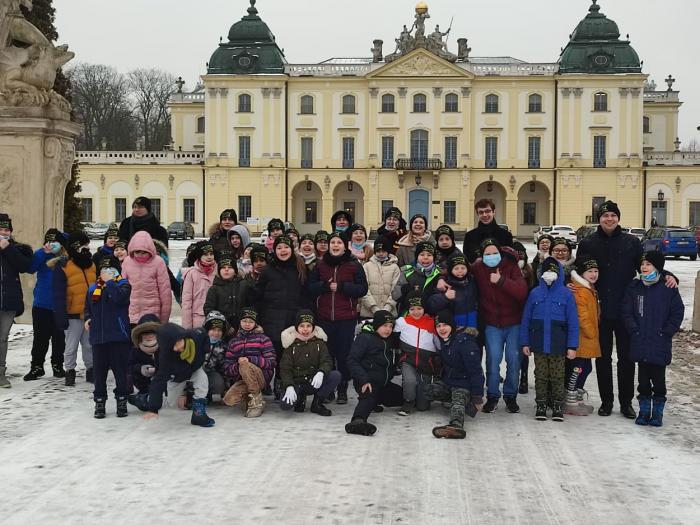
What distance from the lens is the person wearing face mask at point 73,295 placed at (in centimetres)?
869

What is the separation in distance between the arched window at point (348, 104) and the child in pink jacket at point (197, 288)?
164ft

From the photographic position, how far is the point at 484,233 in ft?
28.4

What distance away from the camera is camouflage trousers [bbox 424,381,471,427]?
7098 millimetres

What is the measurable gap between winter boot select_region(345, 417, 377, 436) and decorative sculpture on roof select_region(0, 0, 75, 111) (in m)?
8.08

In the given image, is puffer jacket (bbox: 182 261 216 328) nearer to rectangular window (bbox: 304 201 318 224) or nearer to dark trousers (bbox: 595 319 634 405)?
dark trousers (bbox: 595 319 634 405)

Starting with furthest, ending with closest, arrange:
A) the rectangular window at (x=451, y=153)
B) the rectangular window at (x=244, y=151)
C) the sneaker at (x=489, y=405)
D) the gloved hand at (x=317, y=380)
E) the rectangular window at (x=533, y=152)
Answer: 1. the rectangular window at (x=244, y=151)
2. the rectangular window at (x=451, y=153)
3. the rectangular window at (x=533, y=152)
4. the sneaker at (x=489, y=405)
5. the gloved hand at (x=317, y=380)

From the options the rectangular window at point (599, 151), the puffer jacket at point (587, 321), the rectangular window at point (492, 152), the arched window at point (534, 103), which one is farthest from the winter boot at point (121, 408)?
the rectangular window at point (599, 151)

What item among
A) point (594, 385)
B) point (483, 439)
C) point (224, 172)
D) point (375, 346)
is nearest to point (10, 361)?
point (375, 346)

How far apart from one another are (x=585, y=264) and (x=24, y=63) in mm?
9000

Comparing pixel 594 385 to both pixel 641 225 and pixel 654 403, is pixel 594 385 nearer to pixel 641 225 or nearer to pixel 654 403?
pixel 654 403

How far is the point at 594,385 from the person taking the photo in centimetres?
923

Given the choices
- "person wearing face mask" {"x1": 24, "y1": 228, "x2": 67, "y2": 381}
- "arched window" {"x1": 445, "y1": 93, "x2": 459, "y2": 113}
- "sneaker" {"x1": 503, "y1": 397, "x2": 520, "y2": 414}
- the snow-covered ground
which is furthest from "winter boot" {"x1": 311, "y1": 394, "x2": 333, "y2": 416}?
"arched window" {"x1": 445, "y1": 93, "x2": 459, "y2": 113}

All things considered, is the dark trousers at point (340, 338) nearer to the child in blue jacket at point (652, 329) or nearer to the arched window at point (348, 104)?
the child in blue jacket at point (652, 329)

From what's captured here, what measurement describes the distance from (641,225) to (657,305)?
5141cm
